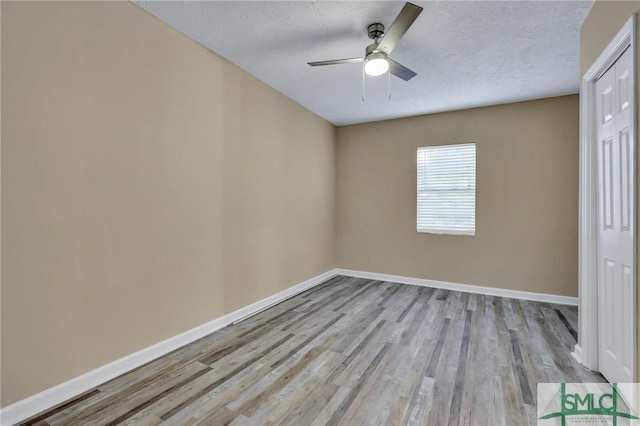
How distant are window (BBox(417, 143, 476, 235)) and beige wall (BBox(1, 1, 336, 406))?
8.76ft

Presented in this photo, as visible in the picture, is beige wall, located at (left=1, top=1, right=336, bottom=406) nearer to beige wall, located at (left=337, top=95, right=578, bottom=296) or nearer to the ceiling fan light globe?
the ceiling fan light globe

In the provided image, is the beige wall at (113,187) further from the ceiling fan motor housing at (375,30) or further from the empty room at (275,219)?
the ceiling fan motor housing at (375,30)

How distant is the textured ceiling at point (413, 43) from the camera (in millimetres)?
2164

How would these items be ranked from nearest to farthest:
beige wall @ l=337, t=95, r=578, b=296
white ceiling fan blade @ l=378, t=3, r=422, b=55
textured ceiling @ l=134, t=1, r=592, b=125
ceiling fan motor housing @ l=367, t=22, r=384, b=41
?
white ceiling fan blade @ l=378, t=3, r=422, b=55
textured ceiling @ l=134, t=1, r=592, b=125
ceiling fan motor housing @ l=367, t=22, r=384, b=41
beige wall @ l=337, t=95, r=578, b=296

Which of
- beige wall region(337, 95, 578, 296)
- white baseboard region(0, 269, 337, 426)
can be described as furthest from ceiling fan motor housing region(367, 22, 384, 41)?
white baseboard region(0, 269, 337, 426)

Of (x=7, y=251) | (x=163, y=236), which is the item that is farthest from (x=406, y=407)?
(x=7, y=251)

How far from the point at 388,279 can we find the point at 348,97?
2908 millimetres

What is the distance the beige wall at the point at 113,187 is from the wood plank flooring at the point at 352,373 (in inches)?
12.9

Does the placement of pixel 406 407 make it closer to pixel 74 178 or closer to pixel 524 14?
pixel 74 178

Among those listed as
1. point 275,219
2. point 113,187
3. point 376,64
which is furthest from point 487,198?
point 113,187

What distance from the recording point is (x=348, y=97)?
152 inches

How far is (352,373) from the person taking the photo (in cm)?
216

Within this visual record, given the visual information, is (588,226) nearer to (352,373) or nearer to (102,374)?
(352,373)

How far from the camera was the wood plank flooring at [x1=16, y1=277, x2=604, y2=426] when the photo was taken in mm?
1725
